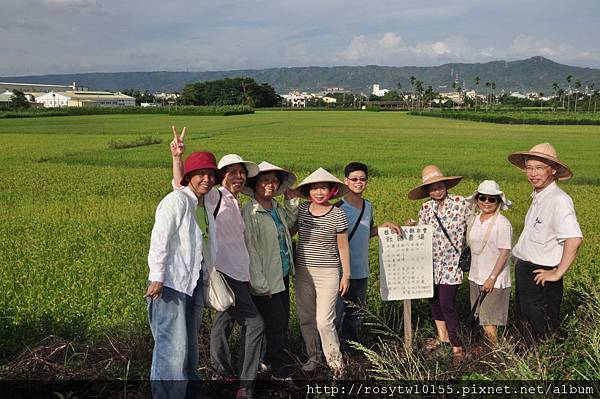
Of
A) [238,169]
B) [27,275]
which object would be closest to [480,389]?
[238,169]

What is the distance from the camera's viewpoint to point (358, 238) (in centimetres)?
468

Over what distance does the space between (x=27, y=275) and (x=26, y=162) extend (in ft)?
54.1

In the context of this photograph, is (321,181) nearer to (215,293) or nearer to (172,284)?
(215,293)

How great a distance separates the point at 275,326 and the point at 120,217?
810cm

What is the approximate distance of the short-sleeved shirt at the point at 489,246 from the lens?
15.2 ft

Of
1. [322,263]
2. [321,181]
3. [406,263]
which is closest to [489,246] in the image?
[406,263]

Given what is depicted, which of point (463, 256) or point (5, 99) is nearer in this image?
point (463, 256)

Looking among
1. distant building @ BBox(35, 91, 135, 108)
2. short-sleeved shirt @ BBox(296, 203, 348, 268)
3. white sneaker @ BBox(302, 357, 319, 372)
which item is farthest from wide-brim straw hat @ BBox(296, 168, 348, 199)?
distant building @ BBox(35, 91, 135, 108)

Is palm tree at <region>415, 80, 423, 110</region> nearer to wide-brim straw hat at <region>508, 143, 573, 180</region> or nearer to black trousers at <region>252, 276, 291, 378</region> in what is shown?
wide-brim straw hat at <region>508, 143, 573, 180</region>

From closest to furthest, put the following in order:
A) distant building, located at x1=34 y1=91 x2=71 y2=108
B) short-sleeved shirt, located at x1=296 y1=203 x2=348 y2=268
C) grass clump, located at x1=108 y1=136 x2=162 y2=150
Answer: short-sleeved shirt, located at x1=296 y1=203 x2=348 y2=268 → grass clump, located at x1=108 y1=136 x2=162 y2=150 → distant building, located at x1=34 y1=91 x2=71 y2=108

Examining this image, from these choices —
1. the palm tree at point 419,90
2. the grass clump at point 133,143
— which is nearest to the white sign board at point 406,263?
the grass clump at point 133,143

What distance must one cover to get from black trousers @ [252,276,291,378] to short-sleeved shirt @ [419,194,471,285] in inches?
55.5

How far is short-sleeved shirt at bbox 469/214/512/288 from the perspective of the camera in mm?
4637

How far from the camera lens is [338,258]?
14.4 ft
